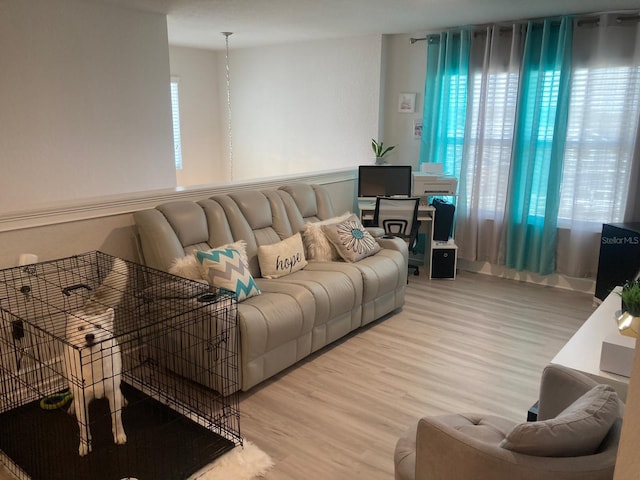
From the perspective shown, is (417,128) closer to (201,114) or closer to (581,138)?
(581,138)

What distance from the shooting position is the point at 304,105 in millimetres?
6258

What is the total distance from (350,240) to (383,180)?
1307mm

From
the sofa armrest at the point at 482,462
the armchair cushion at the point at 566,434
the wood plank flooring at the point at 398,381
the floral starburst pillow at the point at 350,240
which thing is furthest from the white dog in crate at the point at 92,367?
the floral starburst pillow at the point at 350,240

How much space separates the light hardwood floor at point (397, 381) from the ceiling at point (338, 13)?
2.42 meters

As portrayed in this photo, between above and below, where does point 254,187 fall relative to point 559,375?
above

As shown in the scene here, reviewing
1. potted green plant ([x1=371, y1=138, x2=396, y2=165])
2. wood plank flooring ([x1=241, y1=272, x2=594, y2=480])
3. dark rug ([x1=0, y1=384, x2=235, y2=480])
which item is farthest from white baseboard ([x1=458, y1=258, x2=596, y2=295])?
dark rug ([x1=0, y1=384, x2=235, y2=480])

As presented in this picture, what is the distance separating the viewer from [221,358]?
270 centimetres

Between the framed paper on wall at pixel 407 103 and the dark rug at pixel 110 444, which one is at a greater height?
the framed paper on wall at pixel 407 103

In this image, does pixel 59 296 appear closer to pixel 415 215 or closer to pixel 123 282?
pixel 123 282

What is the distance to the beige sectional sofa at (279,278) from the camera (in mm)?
2861

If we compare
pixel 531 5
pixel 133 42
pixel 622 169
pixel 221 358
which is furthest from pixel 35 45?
pixel 622 169

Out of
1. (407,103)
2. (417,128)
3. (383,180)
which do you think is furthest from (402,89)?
(383,180)

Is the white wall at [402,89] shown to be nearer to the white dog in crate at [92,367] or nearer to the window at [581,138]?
the window at [581,138]

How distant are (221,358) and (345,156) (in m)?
3.74
